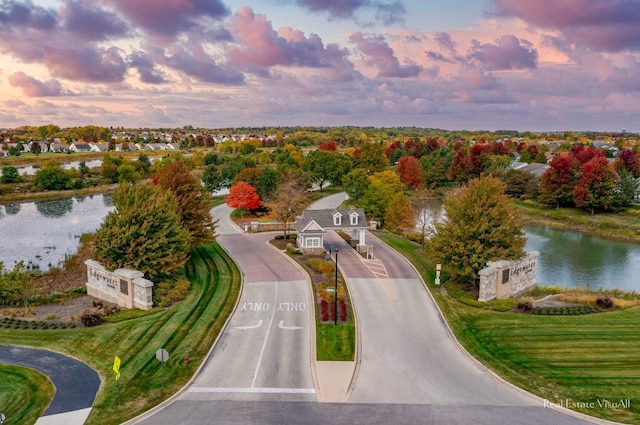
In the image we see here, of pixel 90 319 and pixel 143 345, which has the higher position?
pixel 90 319

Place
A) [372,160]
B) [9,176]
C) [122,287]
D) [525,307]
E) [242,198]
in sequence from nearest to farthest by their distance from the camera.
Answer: [525,307], [122,287], [242,198], [9,176], [372,160]

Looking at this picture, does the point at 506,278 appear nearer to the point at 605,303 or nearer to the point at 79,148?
the point at 605,303

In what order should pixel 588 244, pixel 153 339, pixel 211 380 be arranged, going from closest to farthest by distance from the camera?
1. pixel 211 380
2. pixel 153 339
3. pixel 588 244

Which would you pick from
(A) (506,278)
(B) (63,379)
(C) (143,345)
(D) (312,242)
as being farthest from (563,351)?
(B) (63,379)

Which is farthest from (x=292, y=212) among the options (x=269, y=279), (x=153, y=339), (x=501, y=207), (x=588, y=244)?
(x=588, y=244)

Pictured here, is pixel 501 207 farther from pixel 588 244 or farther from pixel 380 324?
pixel 588 244

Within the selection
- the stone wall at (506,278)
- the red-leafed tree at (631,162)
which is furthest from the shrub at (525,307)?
the red-leafed tree at (631,162)
